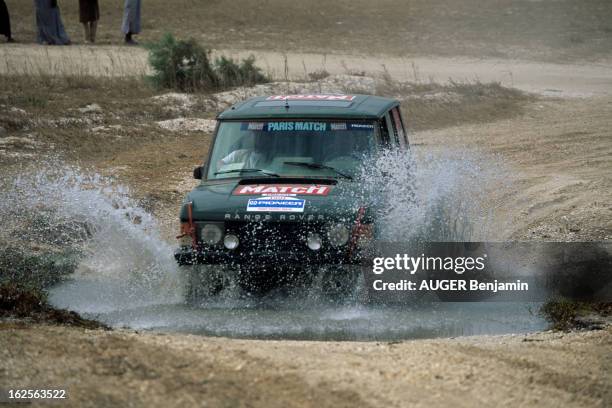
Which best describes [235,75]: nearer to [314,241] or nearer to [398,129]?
[398,129]

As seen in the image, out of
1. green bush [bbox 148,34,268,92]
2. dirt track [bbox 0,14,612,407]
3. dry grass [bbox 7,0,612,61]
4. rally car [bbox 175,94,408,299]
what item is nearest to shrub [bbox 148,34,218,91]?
green bush [bbox 148,34,268,92]

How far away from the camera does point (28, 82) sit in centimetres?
1902

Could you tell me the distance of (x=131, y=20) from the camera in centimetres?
2680

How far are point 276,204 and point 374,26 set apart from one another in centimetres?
2838

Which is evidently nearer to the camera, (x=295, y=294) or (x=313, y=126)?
(x=295, y=294)

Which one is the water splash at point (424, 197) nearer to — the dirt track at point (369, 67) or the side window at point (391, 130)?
the side window at point (391, 130)

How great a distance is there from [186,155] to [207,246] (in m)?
7.63

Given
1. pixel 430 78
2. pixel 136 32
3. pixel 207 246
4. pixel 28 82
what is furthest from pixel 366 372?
pixel 136 32

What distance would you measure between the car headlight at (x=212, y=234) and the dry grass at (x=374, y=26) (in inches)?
804

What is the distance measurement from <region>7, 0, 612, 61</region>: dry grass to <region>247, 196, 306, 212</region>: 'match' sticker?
2052 cm

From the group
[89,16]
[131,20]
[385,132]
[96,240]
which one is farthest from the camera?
[131,20]

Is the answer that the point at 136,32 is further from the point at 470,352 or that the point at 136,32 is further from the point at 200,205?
the point at 470,352

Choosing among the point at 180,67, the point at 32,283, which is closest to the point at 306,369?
the point at 32,283

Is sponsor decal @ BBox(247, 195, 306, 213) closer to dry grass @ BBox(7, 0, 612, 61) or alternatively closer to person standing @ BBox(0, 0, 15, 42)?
person standing @ BBox(0, 0, 15, 42)
